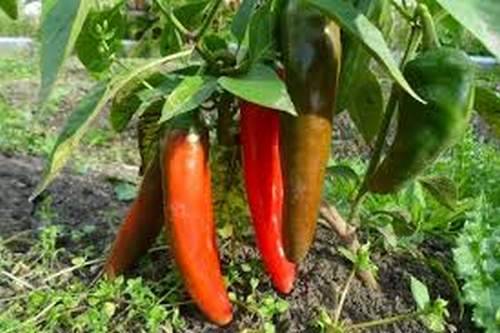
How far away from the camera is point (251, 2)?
126cm

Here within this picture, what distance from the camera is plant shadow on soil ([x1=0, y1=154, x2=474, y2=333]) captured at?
1268mm

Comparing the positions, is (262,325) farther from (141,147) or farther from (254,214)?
(141,147)

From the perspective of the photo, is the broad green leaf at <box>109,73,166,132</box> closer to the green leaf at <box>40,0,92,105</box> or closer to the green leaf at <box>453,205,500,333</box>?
the green leaf at <box>40,0,92,105</box>

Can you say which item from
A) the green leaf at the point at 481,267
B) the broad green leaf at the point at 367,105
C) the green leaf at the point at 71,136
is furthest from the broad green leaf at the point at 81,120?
the green leaf at the point at 481,267

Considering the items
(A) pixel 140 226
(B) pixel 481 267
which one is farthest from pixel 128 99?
(B) pixel 481 267

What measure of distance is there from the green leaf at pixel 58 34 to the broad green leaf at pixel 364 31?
9.2 inches

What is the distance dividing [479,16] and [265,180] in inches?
18.7

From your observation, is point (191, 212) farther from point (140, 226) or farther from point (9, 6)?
point (9, 6)

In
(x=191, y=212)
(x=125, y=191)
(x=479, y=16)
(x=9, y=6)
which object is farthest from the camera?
(x=125, y=191)

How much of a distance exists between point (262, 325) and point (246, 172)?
0.64ft

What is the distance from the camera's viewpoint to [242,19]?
1.24 m

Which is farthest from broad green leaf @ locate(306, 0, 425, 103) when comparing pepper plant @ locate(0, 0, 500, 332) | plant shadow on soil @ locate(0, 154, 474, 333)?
plant shadow on soil @ locate(0, 154, 474, 333)

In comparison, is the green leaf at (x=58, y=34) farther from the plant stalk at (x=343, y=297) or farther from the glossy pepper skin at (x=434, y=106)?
the plant stalk at (x=343, y=297)

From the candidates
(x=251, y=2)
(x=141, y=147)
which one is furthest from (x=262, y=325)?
(x=251, y=2)
